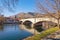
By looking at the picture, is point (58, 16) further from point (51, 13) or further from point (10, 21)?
point (10, 21)

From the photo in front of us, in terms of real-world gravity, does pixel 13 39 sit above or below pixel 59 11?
below

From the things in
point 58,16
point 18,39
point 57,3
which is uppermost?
point 57,3

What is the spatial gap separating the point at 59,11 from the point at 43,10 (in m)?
2.58

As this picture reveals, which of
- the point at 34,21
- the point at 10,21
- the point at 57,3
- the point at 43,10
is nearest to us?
the point at 57,3

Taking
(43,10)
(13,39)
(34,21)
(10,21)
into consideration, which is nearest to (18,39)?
(13,39)

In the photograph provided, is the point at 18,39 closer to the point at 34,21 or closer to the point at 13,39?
the point at 13,39

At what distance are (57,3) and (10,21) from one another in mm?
45666

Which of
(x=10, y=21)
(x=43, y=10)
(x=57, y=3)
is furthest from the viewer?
(x=10, y=21)

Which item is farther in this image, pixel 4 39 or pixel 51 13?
pixel 51 13

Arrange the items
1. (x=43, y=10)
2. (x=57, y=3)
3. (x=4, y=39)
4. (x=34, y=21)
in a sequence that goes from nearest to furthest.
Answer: (x=4, y=39) < (x=57, y=3) < (x=43, y=10) < (x=34, y=21)

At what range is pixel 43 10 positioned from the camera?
879 inches

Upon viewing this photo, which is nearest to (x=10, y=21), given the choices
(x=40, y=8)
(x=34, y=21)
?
(x=34, y=21)

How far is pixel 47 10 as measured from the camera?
21.9 m

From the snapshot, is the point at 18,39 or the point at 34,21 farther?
the point at 34,21
